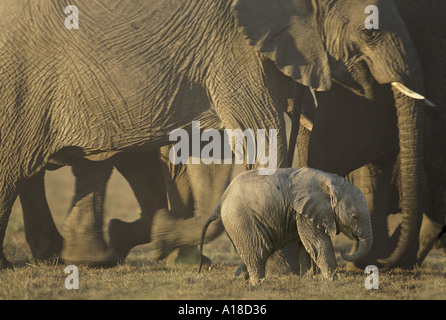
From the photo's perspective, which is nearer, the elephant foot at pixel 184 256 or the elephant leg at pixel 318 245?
the elephant leg at pixel 318 245

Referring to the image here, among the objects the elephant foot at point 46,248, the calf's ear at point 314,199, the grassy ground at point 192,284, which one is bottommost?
the grassy ground at point 192,284

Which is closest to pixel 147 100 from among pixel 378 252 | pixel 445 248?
pixel 378 252

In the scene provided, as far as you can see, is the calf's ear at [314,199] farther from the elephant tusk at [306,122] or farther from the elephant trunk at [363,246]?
the elephant tusk at [306,122]

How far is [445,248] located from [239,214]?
251 centimetres

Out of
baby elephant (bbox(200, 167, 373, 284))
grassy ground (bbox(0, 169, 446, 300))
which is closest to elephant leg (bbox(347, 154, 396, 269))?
grassy ground (bbox(0, 169, 446, 300))

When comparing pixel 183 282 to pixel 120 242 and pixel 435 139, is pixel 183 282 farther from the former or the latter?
pixel 435 139

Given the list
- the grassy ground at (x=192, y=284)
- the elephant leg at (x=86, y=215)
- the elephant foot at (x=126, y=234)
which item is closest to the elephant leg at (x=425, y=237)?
the grassy ground at (x=192, y=284)

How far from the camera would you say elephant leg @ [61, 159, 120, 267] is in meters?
7.97

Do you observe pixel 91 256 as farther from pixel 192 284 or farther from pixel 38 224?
pixel 192 284

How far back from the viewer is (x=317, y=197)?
6.41 metres

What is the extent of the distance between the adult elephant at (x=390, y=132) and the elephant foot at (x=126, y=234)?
1379mm

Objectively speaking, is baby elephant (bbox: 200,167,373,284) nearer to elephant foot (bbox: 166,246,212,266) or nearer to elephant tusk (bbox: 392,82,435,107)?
elephant tusk (bbox: 392,82,435,107)

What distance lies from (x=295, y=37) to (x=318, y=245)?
1.61m

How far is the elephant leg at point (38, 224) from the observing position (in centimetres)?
816
